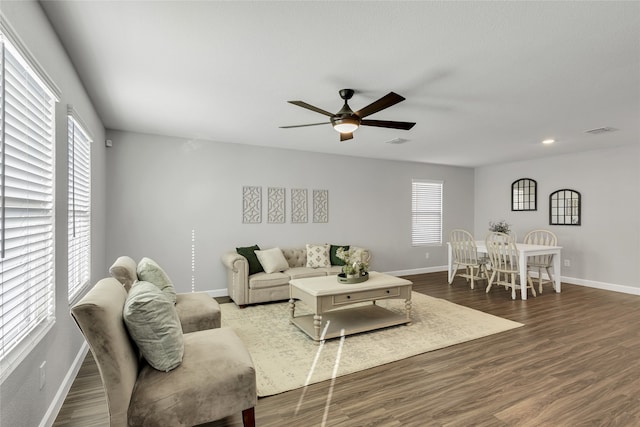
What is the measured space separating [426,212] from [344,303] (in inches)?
183

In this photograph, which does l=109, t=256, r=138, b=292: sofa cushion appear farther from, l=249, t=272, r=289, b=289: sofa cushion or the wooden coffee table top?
l=249, t=272, r=289, b=289: sofa cushion

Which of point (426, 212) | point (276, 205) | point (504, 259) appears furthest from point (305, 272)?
point (426, 212)

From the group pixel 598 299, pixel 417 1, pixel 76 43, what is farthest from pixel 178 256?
pixel 598 299

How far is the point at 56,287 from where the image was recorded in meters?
2.21

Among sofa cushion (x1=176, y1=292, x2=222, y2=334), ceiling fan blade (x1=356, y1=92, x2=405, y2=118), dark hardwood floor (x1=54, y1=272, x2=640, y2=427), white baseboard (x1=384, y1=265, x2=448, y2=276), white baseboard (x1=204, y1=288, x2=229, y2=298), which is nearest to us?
dark hardwood floor (x1=54, y1=272, x2=640, y2=427)

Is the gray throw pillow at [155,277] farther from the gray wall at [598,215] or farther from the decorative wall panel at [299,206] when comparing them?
the gray wall at [598,215]

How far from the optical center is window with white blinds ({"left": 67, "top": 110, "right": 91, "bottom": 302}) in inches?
106

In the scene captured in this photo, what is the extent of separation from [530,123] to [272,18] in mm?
3717

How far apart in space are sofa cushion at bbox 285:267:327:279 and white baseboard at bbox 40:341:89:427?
267 cm

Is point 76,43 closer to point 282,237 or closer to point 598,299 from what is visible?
point 282,237

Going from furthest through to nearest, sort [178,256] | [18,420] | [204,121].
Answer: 1. [178,256]
2. [204,121]
3. [18,420]

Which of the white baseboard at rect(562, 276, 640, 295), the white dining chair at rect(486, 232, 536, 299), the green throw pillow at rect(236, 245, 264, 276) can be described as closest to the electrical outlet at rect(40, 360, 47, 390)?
the green throw pillow at rect(236, 245, 264, 276)

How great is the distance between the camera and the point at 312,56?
251 cm

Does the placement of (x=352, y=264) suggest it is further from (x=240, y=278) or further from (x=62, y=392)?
(x=62, y=392)
